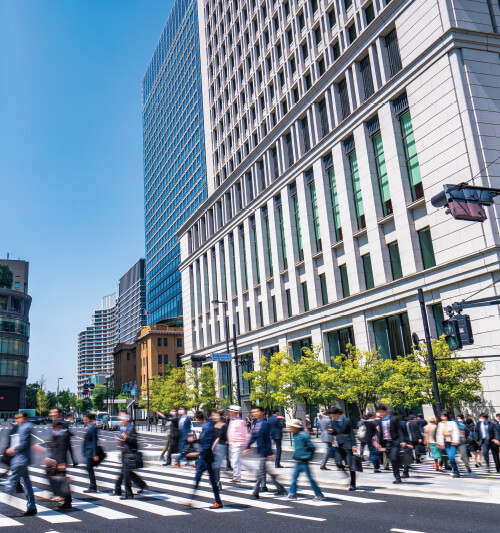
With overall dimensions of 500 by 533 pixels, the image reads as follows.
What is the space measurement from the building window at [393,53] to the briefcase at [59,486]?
1154 inches

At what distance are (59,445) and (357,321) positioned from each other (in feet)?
80.0

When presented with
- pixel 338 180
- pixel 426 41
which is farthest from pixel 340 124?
pixel 426 41

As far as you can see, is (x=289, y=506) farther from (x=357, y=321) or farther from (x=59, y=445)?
(x=357, y=321)

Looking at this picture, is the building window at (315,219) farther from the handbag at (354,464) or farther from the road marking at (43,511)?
the road marking at (43,511)

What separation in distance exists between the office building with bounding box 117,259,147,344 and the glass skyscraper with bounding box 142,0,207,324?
6353 centimetres

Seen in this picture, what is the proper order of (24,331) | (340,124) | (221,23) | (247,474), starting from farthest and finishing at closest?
(24,331), (221,23), (340,124), (247,474)

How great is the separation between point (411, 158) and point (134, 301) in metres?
161

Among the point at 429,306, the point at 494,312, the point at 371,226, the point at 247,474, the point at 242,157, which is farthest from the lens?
the point at 242,157

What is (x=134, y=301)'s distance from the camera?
7116 inches

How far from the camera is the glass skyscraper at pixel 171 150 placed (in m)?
77.9

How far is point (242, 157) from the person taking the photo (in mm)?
51531

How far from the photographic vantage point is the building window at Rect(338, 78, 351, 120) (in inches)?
1394

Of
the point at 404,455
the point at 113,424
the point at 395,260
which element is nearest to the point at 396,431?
the point at 404,455

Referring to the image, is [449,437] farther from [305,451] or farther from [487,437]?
[305,451]
